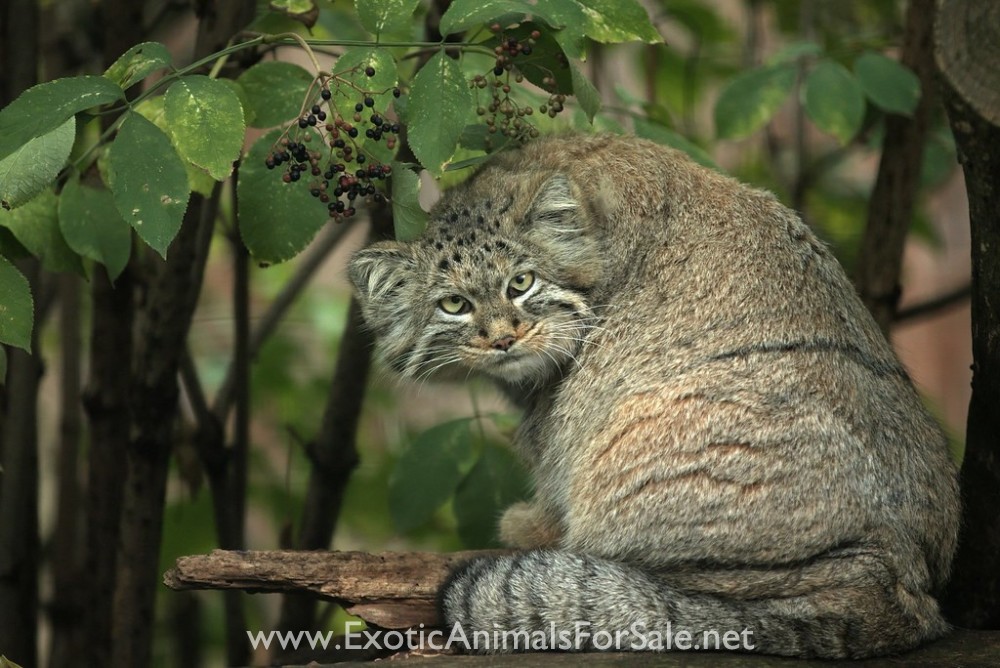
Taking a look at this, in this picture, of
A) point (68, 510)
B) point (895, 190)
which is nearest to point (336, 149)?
point (68, 510)

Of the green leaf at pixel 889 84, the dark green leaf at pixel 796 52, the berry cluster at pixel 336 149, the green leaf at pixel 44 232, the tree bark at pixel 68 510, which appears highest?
the dark green leaf at pixel 796 52

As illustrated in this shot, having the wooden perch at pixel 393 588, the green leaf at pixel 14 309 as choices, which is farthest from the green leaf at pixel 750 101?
the green leaf at pixel 14 309

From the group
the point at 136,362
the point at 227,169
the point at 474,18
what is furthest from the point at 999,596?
the point at 136,362

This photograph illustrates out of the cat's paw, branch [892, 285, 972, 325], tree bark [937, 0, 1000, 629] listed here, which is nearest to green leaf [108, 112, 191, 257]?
the cat's paw

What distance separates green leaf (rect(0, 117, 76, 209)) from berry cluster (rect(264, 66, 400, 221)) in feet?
2.23

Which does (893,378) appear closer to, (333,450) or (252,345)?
(333,450)

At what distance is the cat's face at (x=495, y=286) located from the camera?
4664mm

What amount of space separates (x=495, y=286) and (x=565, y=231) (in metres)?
0.36

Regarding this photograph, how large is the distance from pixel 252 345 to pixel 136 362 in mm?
1138

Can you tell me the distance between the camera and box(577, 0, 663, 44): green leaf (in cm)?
403

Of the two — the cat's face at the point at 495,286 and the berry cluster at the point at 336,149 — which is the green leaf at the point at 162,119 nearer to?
the berry cluster at the point at 336,149

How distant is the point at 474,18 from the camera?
360cm

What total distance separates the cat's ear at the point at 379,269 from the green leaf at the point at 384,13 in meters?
1.14

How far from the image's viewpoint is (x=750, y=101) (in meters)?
5.76
